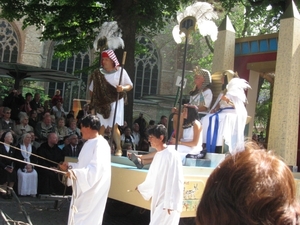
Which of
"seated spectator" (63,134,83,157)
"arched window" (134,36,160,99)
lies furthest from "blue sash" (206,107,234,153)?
"arched window" (134,36,160,99)

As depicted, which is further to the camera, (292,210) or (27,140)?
(27,140)

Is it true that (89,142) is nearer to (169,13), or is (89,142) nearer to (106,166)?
(106,166)

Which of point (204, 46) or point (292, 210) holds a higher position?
point (204, 46)

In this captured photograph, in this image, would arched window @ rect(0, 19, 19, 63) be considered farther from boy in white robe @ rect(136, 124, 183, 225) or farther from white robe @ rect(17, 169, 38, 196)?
boy in white robe @ rect(136, 124, 183, 225)

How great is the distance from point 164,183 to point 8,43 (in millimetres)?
A: 29231

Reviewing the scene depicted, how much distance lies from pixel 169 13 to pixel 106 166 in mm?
10257

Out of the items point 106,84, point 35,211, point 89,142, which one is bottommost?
point 35,211

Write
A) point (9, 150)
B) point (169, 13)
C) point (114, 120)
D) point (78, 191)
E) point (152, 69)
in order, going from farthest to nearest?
point (152, 69) < point (169, 13) < point (9, 150) < point (114, 120) < point (78, 191)

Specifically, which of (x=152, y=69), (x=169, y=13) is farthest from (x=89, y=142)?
(x=152, y=69)

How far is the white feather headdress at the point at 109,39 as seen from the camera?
8.44m

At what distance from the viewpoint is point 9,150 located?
32.0 feet

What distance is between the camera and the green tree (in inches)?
524

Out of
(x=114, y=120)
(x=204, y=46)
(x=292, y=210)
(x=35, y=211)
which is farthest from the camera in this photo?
(x=204, y=46)

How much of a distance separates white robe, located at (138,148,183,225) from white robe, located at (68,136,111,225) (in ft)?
1.95
